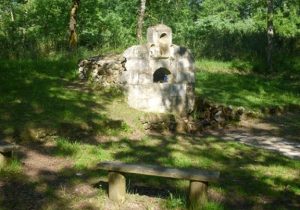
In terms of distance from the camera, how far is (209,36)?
23.9 meters

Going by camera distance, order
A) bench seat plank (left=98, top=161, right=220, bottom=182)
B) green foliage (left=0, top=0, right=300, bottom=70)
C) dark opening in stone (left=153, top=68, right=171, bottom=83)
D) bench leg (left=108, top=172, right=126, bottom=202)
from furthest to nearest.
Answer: green foliage (left=0, top=0, right=300, bottom=70)
dark opening in stone (left=153, top=68, right=171, bottom=83)
bench leg (left=108, top=172, right=126, bottom=202)
bench seat plank (left=98, top=161, right=220, bottom=182)

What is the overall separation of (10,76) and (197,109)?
5.47 m

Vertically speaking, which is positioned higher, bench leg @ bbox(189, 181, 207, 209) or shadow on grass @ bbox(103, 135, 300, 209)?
bench leg @ bbox(189, 181, 207, 209)

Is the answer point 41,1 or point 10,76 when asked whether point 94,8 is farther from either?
point 10,76

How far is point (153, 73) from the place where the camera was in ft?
39.7

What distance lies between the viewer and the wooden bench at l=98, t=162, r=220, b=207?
5.66 metres

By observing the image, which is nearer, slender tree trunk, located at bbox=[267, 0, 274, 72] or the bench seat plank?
the bench seat plank

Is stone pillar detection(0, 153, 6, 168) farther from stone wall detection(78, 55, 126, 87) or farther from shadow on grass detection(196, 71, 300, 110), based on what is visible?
shadow on grass detection(196, 71, 300, 110)

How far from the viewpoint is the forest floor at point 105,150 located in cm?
643

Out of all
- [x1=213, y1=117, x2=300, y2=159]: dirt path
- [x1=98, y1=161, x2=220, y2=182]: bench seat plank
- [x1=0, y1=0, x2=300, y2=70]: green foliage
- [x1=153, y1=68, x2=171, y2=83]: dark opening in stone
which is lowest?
[x1=213, y1=117, x2=300, y2=159]: dirt path

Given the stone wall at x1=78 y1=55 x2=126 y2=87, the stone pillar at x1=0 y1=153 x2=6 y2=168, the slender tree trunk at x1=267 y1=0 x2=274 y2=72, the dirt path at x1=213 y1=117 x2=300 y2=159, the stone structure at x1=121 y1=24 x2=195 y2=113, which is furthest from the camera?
the slender tree trunk at x1=267 y1=0 x2=274 y2=72

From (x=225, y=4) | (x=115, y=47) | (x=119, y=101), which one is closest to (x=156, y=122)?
(x=119, y=101)

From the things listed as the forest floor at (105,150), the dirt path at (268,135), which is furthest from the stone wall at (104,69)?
the dirt path at (268,135)

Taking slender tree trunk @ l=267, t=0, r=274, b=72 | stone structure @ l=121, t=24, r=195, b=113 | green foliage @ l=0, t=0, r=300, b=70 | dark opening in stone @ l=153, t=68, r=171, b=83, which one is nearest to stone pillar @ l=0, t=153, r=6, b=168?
stone structure @ l=121, t=24, r=195, b=113
